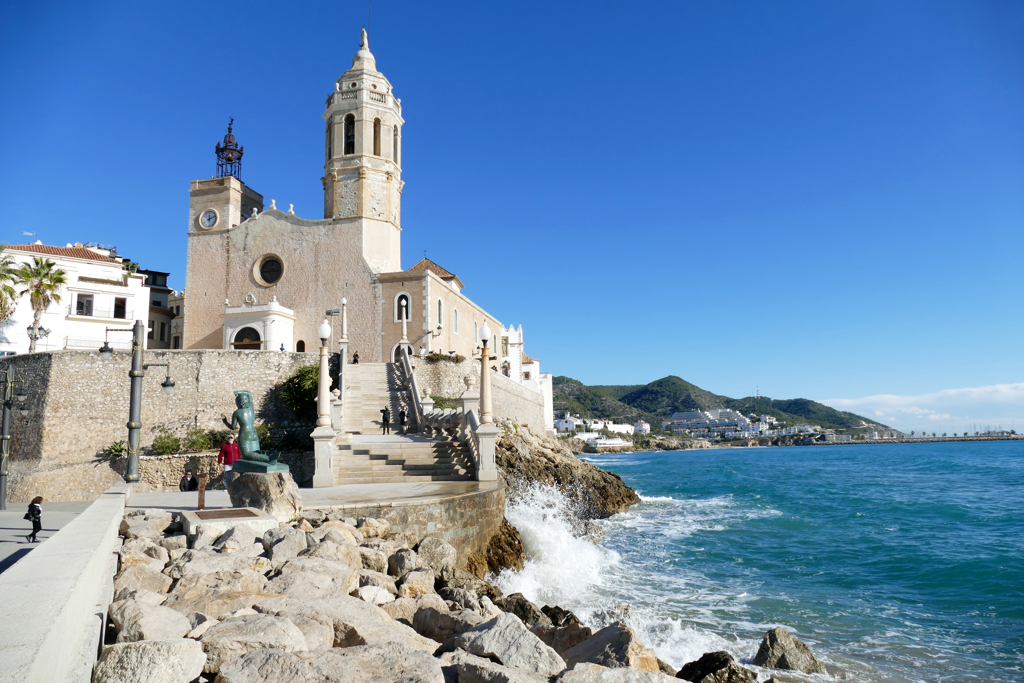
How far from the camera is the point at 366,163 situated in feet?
109

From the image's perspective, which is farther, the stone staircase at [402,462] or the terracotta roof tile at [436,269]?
the terracotta roof tile at [436,269]

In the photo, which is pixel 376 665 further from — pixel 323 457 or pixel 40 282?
pixel 40 282

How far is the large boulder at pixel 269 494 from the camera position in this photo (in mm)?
9422

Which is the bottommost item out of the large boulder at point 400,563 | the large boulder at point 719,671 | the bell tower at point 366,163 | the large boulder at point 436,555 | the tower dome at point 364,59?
the large boulder at point 719,671

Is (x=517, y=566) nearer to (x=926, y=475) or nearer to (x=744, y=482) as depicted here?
(x=744, y=482)

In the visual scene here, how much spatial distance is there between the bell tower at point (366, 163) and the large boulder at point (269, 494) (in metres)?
23.4

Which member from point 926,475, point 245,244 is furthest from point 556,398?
point 245,244

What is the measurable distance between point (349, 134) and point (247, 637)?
109 ft

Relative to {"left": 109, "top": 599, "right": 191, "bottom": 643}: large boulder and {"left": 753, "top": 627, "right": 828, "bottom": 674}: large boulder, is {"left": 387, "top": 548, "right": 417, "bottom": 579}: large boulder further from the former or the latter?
{"left": 753, "top": 627, "right": 828, "bottom": 674}: large boulder

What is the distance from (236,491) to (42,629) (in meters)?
7.58

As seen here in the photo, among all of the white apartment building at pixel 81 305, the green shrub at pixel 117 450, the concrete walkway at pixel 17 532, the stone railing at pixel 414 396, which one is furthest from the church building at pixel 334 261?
the concrete walkway at pixel 17 532

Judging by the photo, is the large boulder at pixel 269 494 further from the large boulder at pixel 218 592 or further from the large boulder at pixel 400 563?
the large boulder at pixel 218 592

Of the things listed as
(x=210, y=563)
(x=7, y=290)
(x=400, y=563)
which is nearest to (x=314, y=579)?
(x=210, y=563)

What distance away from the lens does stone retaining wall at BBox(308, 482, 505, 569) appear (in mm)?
10672
